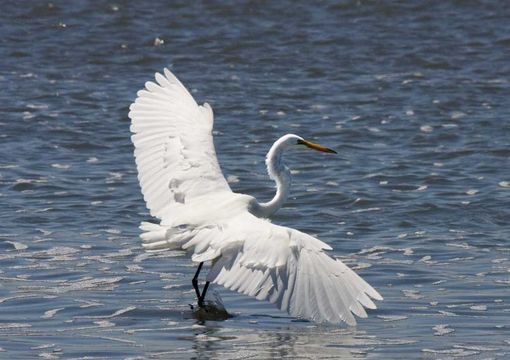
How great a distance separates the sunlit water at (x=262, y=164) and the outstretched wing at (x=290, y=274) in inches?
15.3

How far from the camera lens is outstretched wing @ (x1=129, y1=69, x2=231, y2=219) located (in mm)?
8648

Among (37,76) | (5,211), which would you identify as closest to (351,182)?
(5,211)

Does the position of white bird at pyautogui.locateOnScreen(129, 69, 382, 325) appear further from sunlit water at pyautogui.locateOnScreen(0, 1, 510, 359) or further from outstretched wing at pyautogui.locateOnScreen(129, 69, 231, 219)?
sunlit water at pyautogui.locateOnScreen(0, 1, 510, 359)

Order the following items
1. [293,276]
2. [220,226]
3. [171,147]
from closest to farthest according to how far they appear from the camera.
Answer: [293,276] → [220,226] → [171,147]

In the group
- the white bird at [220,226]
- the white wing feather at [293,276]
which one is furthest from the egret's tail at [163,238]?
the white wing feather at [293,276]

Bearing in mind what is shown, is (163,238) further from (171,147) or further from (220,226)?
(171,147)

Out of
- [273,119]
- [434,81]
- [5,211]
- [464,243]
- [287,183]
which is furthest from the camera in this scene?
[434,81]

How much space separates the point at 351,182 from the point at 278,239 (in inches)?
206

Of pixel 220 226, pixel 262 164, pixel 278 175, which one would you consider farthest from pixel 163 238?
pixel 262 164

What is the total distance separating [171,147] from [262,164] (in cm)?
421

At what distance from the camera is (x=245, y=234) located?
743cm

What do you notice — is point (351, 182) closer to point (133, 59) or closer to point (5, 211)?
point (5, 211)

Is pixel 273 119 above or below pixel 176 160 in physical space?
below

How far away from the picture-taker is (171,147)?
8930mm
